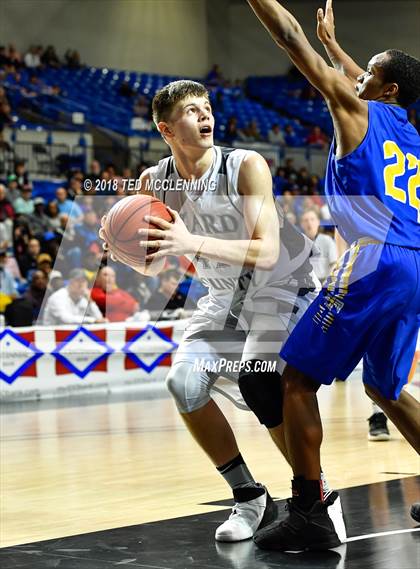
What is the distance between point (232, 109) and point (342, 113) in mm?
18907

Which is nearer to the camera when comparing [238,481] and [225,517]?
[238,481]

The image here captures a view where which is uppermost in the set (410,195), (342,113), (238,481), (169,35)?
(169,35)

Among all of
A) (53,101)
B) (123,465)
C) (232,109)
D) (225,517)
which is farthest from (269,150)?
(225,517)

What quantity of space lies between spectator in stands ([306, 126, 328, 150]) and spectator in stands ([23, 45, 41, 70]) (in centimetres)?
573

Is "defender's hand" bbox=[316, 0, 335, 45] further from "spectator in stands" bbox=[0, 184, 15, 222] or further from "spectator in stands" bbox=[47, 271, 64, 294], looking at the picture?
"spectator in stands" bbox=[0, 184, 15, 222]

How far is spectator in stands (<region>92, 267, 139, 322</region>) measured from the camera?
11.9 metres

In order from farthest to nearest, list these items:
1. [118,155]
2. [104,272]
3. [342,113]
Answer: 1. [118,155]
2. [104,272]
3. [342,113]

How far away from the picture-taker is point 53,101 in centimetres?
2000

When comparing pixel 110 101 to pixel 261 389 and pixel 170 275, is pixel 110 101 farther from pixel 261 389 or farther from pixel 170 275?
pixel 261 389

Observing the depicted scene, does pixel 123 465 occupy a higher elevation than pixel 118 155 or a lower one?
lower

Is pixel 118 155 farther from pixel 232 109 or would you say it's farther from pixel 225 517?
pixel 225 517

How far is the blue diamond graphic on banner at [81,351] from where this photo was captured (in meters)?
11.1

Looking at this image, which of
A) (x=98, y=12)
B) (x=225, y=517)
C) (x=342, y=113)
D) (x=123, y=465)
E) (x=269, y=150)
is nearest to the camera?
(x=342, y=113)

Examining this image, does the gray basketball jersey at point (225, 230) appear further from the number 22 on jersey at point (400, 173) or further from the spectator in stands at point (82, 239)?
the spectator in stands at point (82, 239)
